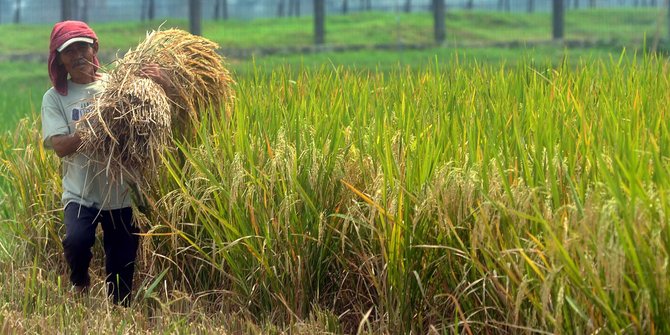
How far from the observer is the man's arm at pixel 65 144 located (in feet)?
14.2

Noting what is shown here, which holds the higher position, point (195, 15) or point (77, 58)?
point (195, 15)

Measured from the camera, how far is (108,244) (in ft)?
15.0

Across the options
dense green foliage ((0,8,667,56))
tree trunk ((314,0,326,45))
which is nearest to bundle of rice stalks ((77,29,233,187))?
tree trunk ((314,0,326,45))

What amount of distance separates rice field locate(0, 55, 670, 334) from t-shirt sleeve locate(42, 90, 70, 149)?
44 centimetres

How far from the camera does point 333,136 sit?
426cm

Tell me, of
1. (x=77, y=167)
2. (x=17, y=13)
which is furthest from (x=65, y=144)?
(x=17, y=13)

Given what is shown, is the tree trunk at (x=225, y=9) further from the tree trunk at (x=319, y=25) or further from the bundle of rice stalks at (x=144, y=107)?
the bundle of rice stalks at (x=144, y=107)

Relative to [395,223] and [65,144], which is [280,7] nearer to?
[65,144]

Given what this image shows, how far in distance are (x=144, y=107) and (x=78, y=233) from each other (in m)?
0.58

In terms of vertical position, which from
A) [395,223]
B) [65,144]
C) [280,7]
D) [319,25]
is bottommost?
[395,223]

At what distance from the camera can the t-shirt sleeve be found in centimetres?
439

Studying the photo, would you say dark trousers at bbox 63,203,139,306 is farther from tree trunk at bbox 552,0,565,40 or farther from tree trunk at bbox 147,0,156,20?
tree trunk at bbox 147,0,156,20

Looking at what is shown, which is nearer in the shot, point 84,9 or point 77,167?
point 77,167

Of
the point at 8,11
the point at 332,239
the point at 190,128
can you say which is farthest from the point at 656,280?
the point at 8,11
